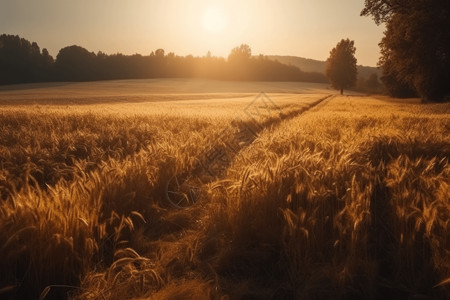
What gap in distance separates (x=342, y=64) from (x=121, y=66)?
54530mm

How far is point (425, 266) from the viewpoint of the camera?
2.11 meters

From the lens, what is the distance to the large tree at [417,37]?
17047 millimetres

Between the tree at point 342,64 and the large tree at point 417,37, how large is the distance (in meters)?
46.1

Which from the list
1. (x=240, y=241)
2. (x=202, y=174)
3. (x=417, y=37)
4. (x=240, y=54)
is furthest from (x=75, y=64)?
(x=240, y=241)

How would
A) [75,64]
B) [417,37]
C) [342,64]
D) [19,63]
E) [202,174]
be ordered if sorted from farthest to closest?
[75,64] → [19,63] → [342,64] → [417,37] → [202,174]

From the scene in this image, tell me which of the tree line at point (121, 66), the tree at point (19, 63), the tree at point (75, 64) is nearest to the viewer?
the tree at point (19, 63)

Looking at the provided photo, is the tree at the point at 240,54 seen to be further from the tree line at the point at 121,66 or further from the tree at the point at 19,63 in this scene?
the tree at the point at 19,63

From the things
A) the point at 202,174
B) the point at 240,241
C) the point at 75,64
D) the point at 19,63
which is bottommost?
the point at 202,174

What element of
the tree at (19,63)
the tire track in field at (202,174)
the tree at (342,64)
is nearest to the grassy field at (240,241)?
the tire track in field at (202,174)

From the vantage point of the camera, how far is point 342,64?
65.6m

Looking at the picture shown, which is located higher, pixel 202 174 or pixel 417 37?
pixel 417 37

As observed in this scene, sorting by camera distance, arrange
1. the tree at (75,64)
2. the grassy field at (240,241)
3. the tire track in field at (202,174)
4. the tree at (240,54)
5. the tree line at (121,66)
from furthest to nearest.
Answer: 1. the tree at (240,54)
2. the tree at (75,64)
3. the tree line at (121,66)
4. the tire track in field at (202,174)
5. the grassy field at (240,241)

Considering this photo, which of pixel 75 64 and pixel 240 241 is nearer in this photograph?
pixel 240 241

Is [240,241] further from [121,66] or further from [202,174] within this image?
[121,66]
